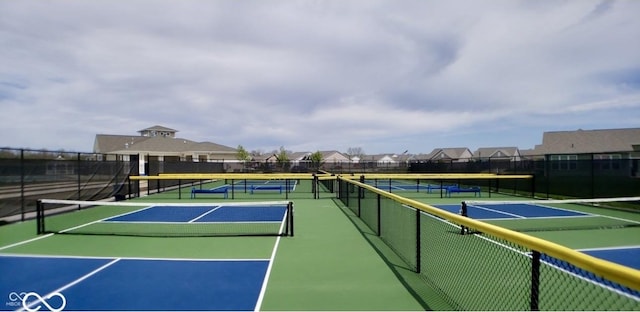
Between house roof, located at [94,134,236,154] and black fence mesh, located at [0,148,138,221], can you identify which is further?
house roof, located at [94,134,236,154]

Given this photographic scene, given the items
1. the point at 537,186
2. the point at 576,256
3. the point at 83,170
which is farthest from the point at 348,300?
the point at 537,186

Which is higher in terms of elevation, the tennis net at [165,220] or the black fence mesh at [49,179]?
the black fence mesh at [49,179]

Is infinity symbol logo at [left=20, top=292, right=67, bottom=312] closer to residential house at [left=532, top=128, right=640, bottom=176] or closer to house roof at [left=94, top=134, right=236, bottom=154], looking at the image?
residential house at [left=532, top=128, right=640, bottom=176]

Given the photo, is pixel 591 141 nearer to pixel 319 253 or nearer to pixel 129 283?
pixel 319 253

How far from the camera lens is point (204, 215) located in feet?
43.9

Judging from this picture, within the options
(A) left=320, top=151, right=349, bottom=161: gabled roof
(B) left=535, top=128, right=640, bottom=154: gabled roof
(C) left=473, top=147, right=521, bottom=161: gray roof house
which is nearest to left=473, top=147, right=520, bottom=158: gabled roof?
(C) left=473, top=147, right=521, bottom=161: gray roof house

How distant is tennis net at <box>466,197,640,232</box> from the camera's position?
34.9 feet

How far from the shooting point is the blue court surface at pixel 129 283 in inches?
196

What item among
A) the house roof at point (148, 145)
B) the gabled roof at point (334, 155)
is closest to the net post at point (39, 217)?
the house roof at point (148, 145)

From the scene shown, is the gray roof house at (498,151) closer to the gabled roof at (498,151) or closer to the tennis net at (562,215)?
the gabled roof at (498,151)

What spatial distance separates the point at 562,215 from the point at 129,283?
14770 millimetres

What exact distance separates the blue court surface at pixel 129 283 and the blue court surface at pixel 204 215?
201 inches

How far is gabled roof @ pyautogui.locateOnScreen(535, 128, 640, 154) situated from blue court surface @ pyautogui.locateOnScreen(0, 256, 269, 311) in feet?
171

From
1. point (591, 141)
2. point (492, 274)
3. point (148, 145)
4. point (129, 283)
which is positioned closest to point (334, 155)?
point (148, 145)
